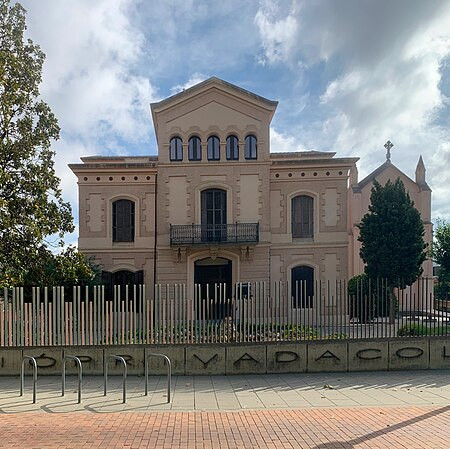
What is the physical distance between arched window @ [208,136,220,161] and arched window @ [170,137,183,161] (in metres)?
1.72

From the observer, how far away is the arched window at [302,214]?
76.1 feet

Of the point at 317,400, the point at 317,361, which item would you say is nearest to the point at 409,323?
the point at 317,361

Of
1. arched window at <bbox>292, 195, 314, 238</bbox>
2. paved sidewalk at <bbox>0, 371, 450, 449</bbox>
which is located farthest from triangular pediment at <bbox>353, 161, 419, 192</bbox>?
paved sidewalk at <bbox>0, 371, 450, 449</bbox>

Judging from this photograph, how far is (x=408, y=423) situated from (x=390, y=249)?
1507 centimetres

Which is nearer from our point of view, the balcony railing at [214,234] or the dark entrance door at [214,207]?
the balcony railing at [214,234]

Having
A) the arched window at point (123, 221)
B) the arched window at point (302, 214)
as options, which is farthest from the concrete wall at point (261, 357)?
the arched window at point (123, 221)

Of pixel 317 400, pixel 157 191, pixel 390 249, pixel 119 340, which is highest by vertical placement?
pixel 157 191

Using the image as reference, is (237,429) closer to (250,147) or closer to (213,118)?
(250,147)

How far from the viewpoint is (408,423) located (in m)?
6.60

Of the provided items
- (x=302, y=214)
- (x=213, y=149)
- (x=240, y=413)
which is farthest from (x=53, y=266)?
(x=302, y=214)

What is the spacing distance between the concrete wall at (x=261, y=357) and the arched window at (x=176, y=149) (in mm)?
14908

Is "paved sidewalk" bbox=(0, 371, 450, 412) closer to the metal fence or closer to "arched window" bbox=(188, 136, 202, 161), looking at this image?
the metal fence

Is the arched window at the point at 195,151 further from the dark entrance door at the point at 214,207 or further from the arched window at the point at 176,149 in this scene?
the dark entrance door at the point at 214,207

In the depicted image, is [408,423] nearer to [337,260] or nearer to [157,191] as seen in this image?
[337,260]
